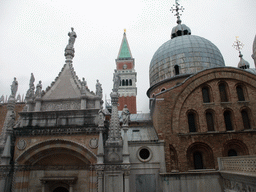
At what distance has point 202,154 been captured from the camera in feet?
56.2

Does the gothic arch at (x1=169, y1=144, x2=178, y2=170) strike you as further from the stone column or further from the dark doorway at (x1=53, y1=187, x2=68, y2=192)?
the dark doorway at (x1=53, y1=187, x2=68, y2=192)

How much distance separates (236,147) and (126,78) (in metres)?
54.5

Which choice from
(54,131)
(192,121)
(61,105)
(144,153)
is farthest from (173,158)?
(61,105)

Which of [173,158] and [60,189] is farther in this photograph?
[173,158]

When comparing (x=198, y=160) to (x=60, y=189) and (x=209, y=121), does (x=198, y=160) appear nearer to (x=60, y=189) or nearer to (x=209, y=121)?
(x=209, y=121)

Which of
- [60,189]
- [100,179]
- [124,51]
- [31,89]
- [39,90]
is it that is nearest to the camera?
[100,179]

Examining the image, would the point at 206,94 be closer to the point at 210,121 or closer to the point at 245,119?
the point at 210,121

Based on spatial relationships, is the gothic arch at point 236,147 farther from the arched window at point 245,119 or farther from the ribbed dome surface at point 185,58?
the ribbed dome surface at point 185,58

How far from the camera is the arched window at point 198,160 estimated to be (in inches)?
670

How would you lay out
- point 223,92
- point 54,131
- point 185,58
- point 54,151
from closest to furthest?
point 54,131, point 54,151, point 223,92, point 185,58

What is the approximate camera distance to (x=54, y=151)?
1454cm

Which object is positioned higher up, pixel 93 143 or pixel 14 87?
pixel 14 87

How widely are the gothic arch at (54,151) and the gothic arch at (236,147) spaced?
11275 mm

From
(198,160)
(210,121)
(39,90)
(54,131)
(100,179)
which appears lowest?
(100,179)
